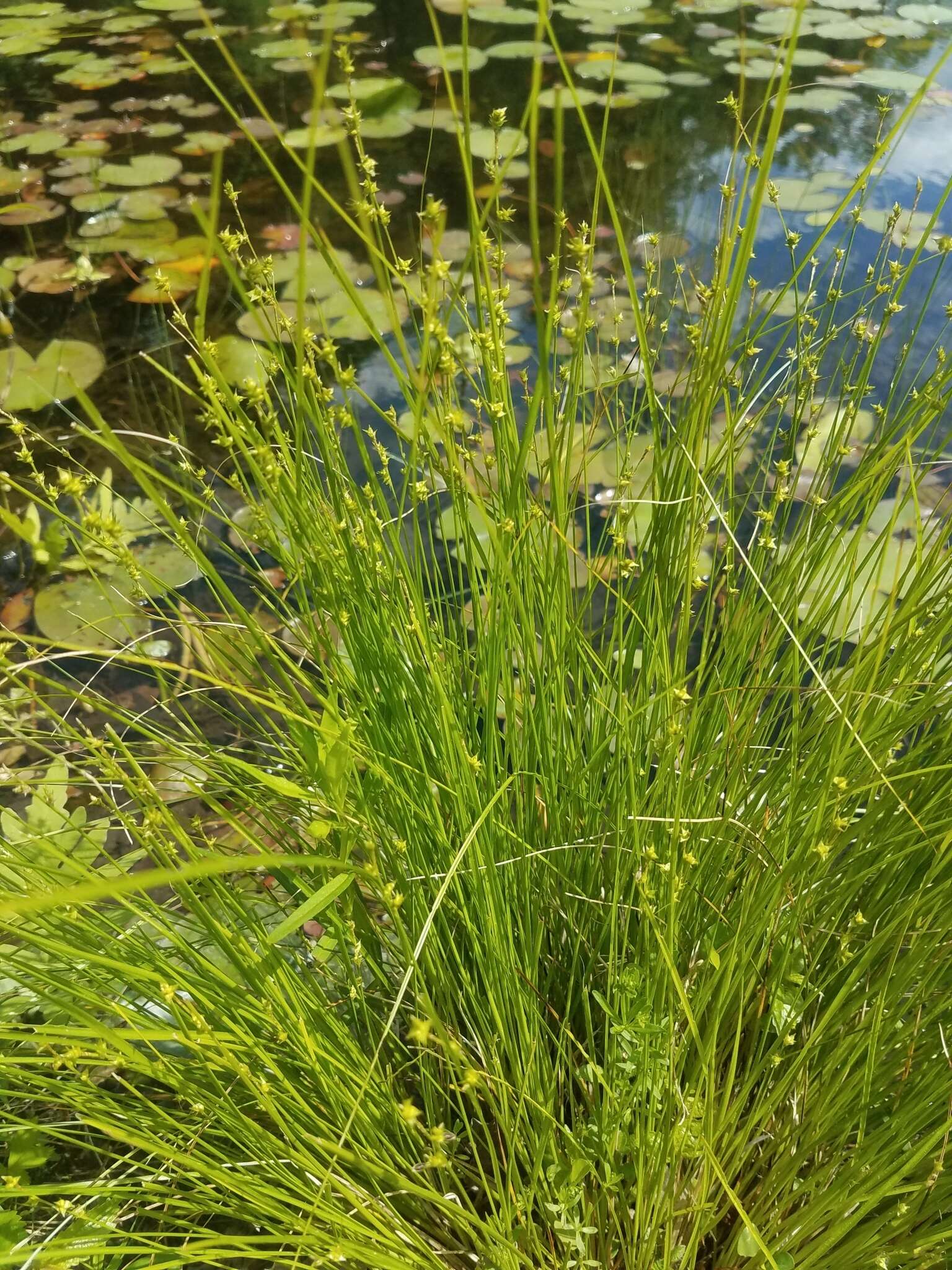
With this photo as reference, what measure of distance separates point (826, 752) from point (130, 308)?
2.21m

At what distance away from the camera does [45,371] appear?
81.4 inches

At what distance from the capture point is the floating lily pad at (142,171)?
266 cm

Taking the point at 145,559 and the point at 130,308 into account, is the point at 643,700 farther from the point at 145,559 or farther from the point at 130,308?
the point at 130,308

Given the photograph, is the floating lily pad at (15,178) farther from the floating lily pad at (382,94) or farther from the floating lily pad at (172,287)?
the floating lily pad at (382,94)

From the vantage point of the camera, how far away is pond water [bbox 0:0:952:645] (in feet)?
7.41

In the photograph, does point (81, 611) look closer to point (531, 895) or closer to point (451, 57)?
point (531, 895)

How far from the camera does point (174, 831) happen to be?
Answer: 625 millimetres

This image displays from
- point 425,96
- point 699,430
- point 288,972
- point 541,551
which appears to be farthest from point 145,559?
point 425,96

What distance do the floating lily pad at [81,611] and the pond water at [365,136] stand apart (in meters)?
0.42

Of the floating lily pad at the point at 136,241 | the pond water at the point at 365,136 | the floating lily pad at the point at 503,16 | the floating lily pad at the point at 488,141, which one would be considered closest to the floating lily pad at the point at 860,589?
the pond water at the point at 365,136

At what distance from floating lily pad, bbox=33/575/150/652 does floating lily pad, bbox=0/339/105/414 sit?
448mm

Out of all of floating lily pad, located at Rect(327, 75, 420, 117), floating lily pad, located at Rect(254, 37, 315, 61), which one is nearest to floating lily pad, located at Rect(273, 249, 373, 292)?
floating lily pad, located at Rect(327, 75, 420, 117)

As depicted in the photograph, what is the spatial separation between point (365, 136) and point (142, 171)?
→ 2.25 feet

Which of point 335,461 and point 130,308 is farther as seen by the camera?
point 130,308
